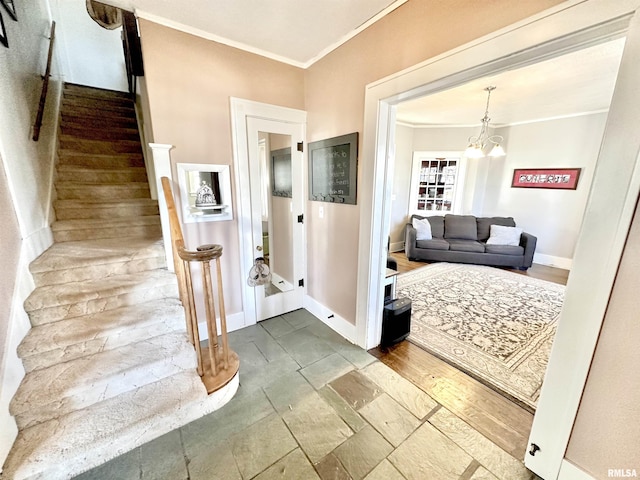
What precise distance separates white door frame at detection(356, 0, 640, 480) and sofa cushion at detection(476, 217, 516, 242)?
168 inches

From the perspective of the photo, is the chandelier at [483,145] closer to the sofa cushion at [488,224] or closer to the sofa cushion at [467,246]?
the sofa cushion at [488,224]

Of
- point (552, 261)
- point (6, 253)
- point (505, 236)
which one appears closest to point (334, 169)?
point (6, 253)

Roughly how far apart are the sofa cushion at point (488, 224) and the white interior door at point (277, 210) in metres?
3.99

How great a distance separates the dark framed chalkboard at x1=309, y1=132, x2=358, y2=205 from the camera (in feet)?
6.93

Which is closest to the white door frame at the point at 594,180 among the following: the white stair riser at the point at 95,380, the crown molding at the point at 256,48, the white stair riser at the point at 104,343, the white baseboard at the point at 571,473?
the white baseboard at the point at 571,473

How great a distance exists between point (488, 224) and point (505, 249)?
0.70 meters

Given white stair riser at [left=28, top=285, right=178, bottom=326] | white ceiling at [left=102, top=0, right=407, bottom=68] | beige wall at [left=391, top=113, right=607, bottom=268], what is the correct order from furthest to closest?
beige wall at [left=391, top=113, right=607, bottom=268]
white ceiling at [left=102, top=0, right=407, bottom=68]
white stair riser at [left=28, top=285, right=178, bottom=326]

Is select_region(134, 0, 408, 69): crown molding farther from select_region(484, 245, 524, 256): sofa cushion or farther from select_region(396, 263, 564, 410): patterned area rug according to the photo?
select_region(484, 245, 524, 256): sofa cushion

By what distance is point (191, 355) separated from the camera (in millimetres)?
1660

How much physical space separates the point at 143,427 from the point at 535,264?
242 inches

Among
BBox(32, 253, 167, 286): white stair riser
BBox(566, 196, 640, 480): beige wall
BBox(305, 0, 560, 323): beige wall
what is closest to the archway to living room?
BBox(566, 196, 640, 480): beige wall

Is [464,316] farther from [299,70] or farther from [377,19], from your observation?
[299,70]

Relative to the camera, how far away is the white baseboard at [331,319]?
93.0 inches

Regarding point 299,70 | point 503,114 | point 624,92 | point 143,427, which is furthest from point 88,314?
point 503,114
